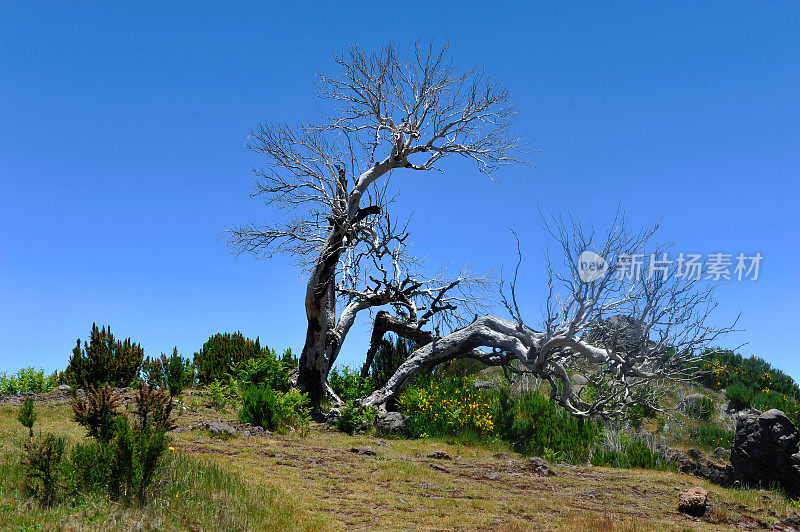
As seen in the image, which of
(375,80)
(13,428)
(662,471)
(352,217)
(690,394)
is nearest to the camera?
(13,428)

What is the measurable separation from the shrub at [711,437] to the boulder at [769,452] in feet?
21.1

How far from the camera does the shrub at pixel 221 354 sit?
19.7 metres

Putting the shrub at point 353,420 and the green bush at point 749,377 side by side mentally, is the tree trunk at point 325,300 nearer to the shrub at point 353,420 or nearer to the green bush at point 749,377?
the shrub at point 353,420

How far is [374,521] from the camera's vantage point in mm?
6828

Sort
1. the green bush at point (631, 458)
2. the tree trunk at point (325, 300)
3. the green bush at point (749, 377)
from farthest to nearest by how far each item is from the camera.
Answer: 1. the green bush at point (749, 377)
2. the tree trunk at point (325, 300)
3. the green bush at point (631, 458)

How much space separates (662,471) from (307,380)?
28.9 feet

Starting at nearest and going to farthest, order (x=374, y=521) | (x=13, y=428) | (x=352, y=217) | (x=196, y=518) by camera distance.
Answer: (x=196, y=518)
(x=374, y=521)
(x=13, y=428)
(x=352, y=217)

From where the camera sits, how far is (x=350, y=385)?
18.0 meters

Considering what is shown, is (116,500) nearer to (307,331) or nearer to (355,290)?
(307,331)

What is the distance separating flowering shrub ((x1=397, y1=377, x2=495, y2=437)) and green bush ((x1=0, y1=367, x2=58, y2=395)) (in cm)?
1091

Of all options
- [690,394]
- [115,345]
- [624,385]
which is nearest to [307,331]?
[115,345]

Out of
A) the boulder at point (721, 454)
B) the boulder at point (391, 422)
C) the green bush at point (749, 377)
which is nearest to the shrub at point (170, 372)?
the boulder at point (391, 422)

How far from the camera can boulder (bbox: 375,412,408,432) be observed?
13.8 meters

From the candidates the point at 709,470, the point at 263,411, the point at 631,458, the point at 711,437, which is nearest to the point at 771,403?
the point at 711,437
